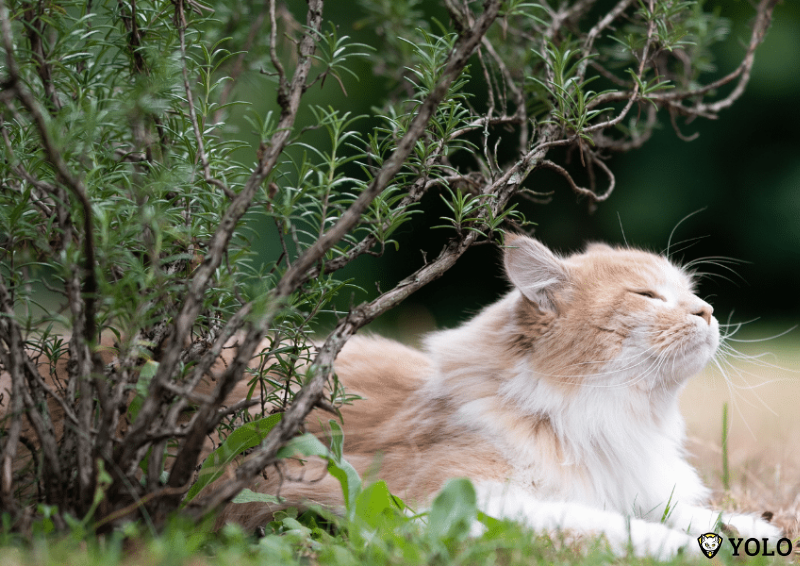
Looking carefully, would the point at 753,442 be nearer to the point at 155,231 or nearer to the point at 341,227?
the point at 341,227

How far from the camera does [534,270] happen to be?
1800mm

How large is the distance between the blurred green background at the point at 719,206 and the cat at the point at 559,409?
12.8ft

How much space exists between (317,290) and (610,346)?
0.81m

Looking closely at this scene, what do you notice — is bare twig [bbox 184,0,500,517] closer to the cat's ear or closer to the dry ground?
the cat's ear

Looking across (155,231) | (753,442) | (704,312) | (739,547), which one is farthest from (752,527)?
(155,231)

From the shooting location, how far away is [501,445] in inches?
64.0

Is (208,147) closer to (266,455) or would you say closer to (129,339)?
(129,339)

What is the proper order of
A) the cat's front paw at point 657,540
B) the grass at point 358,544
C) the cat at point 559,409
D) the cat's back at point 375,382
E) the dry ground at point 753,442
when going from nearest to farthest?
the grass at point 358,544 < the cat's front paw at point 657,540 < the cat at point 559,409 < the cat's back at point 375,382 < the dry ground at point 753,442

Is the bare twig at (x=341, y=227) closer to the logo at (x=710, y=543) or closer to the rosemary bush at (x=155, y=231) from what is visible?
the rosemary bush at (x=155, y=231)

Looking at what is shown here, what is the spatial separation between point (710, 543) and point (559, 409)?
45 centimetres

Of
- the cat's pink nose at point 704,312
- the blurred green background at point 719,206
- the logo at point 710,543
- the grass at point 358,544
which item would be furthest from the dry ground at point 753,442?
the blurred green background at point 719,206

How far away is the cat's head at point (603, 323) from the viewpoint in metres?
1.70

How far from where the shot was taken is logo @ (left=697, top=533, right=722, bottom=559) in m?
1.37

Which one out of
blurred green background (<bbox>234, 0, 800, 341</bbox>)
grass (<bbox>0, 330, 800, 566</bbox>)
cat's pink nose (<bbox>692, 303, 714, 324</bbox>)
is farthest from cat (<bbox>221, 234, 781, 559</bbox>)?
blurred green background (<bbox>234, 0, 800, 341</bbox>)
